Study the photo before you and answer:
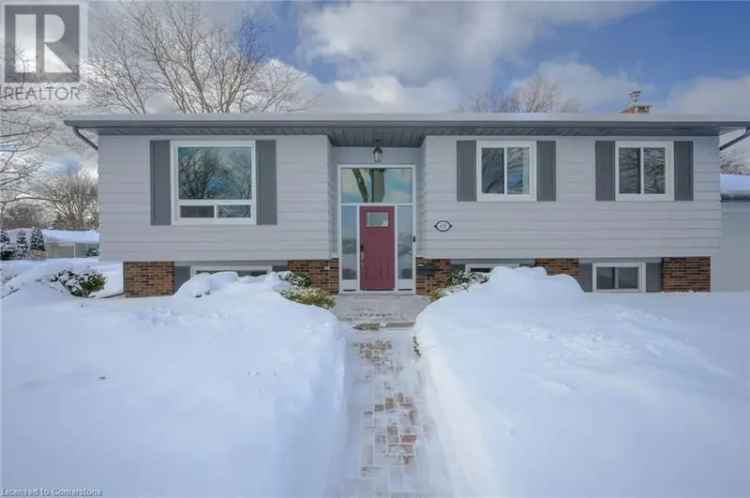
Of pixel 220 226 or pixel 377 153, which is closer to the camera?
pixel 220 226

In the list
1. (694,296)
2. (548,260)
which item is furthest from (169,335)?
(694,296)

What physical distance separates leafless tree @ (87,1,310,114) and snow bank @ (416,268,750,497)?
14.6m

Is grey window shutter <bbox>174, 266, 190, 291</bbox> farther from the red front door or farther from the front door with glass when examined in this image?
the red front door

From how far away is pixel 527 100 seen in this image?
721 inches

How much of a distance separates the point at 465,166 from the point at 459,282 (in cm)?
244

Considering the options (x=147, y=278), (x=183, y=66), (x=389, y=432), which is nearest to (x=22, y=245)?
(x=183, y=66)

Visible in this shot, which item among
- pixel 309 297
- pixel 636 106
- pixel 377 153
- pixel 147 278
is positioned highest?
pixel 636 106

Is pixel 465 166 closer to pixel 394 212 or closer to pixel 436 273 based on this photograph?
pixel 394 212

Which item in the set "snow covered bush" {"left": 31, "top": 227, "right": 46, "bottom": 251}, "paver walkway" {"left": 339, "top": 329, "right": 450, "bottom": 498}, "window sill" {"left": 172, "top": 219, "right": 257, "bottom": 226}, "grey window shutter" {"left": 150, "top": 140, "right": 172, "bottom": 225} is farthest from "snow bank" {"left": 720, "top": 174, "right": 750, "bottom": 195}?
"snow covered bush" {"left": 31, "top": 227, "right": 46, "bottom": 251}

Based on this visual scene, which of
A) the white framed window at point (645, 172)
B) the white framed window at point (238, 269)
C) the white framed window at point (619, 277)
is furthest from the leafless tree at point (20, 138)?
the white framed window at point (619, 277)

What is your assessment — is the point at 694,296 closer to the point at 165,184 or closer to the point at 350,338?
the point at 350,338

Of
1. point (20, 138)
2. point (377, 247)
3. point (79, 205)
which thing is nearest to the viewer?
point (377, 247)

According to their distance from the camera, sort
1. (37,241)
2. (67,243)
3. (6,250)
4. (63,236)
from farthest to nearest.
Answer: (63,236)
(67,243)
(37,241)
(6,250)

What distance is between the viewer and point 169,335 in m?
3.39
